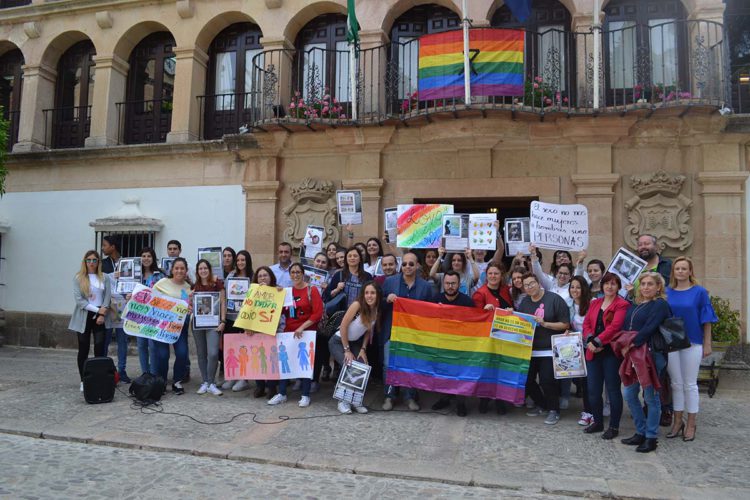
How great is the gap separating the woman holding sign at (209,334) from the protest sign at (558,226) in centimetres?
423

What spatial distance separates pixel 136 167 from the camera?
1235cm

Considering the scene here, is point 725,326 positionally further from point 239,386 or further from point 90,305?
point 90,305

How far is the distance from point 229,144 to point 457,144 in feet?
14.9

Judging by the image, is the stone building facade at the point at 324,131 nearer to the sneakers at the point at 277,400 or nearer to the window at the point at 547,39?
the window at the point at 547,39

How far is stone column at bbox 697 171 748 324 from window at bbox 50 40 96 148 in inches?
510

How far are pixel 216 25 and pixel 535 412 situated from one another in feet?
33.8

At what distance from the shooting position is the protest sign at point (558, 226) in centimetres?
768

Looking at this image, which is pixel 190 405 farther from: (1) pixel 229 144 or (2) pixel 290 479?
(1) pixel 229 144

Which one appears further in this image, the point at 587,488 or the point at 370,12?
the point at 370,12

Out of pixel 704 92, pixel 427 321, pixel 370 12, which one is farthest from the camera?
pixel 370 12

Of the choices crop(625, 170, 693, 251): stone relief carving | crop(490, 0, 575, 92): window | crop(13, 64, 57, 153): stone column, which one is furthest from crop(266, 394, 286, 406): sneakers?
crop(13, 64, 57, 153): stone column

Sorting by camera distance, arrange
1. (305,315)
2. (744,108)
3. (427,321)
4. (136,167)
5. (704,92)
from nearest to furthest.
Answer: (427,321) < (305,315) < (704,92) < (744,108) < (136,167)

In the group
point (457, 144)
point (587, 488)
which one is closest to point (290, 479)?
point (587, 488)

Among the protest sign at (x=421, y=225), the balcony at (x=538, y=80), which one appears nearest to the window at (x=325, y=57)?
the balcony at (x=538, y=80)
